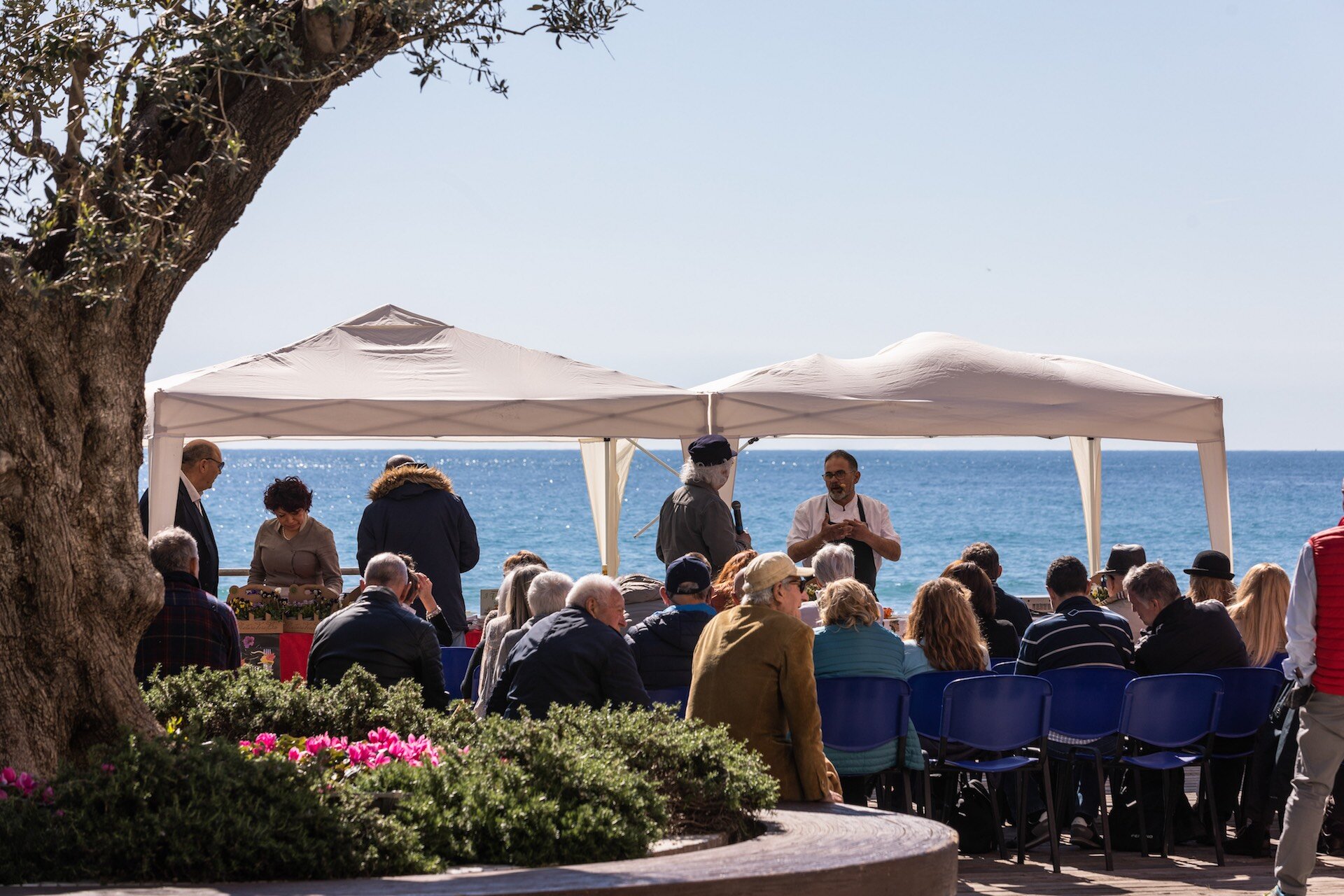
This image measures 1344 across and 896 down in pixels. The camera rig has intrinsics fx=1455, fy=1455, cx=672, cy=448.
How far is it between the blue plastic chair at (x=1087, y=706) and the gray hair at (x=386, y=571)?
269cm

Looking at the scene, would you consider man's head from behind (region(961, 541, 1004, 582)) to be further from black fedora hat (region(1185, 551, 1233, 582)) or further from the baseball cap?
the baseball cap

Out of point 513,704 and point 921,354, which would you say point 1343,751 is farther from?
A: point 921,354

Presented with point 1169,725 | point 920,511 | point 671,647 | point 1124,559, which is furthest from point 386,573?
point 920,511

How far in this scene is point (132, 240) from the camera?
11.6ft

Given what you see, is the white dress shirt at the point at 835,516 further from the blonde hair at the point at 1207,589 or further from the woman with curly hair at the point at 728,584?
the woman with curly hair at the point at 728,584

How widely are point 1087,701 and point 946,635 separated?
2.18 feet

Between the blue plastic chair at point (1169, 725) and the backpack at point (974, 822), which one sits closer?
the blue plastic chair at point (1169, 725)

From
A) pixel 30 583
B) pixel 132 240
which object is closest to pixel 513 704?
pixel 30 583

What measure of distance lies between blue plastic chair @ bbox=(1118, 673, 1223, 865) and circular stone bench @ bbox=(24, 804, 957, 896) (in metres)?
2.21

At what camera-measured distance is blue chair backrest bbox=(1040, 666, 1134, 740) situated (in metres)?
6.08

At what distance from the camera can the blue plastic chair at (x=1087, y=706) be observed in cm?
608

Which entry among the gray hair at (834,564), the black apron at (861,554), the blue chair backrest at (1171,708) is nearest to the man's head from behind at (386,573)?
the gray hair at (834,564)

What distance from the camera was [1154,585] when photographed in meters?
6.33

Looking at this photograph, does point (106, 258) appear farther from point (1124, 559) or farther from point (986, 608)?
point (1124, 559)
